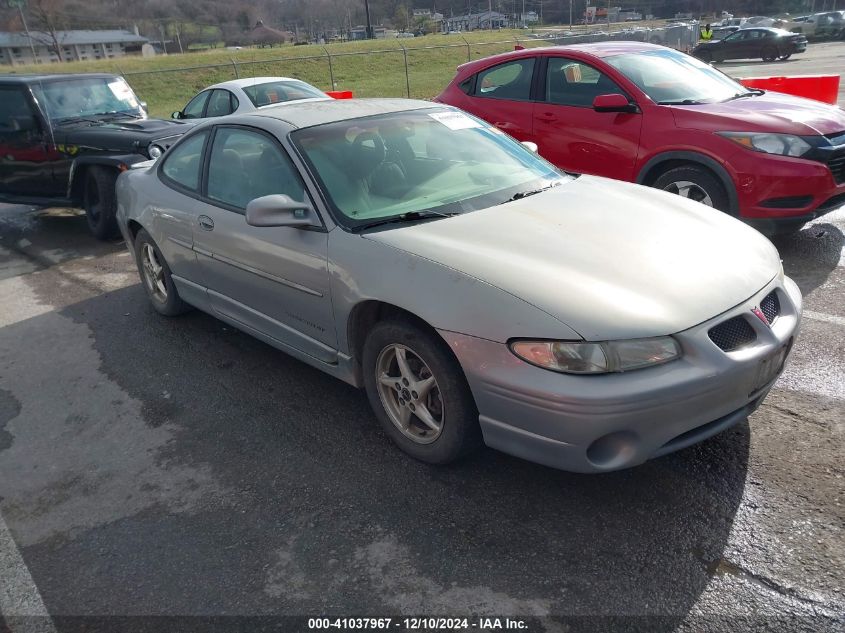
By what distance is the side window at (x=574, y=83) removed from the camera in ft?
20.1

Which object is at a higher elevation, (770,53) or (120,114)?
(120,114)

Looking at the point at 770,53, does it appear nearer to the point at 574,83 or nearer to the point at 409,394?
the point at 574,83

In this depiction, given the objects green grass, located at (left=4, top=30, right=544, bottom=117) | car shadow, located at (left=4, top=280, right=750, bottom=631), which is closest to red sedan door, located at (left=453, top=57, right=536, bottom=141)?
car shadow, located at (left=4, top=280, right=750, bottom=631)

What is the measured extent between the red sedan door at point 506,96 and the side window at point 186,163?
3220mm

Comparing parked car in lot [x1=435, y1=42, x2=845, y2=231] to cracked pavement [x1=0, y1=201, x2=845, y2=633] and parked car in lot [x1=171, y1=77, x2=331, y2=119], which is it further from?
parked car in lot [x1=171, y1=77, x2=331, y2=119]

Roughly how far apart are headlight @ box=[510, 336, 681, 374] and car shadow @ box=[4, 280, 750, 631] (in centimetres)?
65

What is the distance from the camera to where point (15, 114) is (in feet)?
27.7

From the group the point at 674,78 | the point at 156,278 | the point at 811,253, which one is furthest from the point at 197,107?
the point at 811,253

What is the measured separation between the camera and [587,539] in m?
2.61

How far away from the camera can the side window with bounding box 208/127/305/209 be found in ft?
12.1

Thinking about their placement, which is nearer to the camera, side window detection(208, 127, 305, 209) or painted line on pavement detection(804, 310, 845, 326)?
side window detection(208, 127, 305, 209)

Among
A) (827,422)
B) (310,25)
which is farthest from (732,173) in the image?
(310,25)

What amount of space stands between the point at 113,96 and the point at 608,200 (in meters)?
7.93

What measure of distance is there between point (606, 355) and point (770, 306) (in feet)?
3.09
